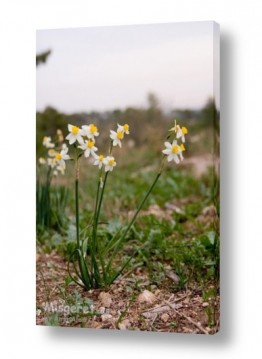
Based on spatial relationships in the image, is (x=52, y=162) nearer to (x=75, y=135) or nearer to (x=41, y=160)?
(x=41, y=160)

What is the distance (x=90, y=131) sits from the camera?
8.32ft

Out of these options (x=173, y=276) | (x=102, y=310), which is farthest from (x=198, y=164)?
(x=102, y=310)

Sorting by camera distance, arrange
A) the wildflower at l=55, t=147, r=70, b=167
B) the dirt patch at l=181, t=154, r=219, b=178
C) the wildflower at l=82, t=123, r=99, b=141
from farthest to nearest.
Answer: the dirt patch at l=181, t=154, r=219, b=178 → the wildflower at l=55, t=147, r=70, b=167 → the wildflower at l=82, t=123, r=99, b=141

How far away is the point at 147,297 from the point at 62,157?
0.53m

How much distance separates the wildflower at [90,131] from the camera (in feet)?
8.30

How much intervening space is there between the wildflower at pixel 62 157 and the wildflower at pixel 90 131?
5.5 inches

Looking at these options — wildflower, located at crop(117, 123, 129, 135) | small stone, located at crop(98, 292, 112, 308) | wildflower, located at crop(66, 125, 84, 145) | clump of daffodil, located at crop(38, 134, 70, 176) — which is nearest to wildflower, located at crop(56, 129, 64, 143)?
clump of daffodil, located at crop(38, 134, 70, 176)

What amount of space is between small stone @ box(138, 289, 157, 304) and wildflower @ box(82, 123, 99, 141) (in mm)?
493

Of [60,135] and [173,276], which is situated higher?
[60,135]

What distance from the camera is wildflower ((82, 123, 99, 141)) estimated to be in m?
2.53

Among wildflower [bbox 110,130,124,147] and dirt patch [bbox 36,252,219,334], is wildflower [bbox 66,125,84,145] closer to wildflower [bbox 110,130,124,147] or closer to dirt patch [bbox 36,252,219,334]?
wildflower [bbox 110,130,124,147]

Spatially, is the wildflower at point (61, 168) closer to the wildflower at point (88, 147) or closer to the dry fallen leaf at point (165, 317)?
the wildflower at point (88, 147)

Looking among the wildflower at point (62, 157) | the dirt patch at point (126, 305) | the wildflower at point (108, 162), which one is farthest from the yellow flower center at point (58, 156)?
the dirt patch at point (126, 305)
